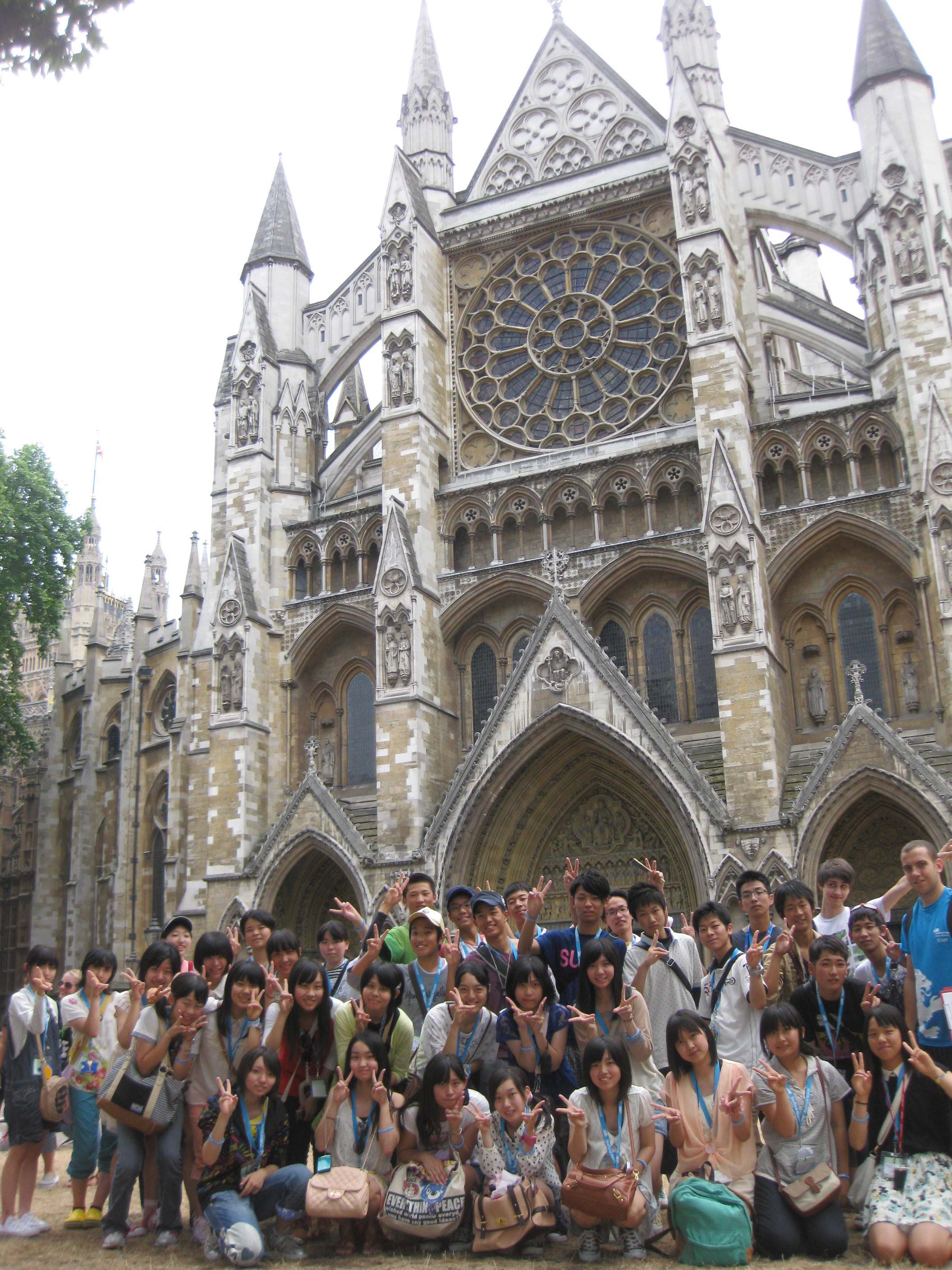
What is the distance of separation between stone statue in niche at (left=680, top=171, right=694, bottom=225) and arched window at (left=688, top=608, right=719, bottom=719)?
277 inches

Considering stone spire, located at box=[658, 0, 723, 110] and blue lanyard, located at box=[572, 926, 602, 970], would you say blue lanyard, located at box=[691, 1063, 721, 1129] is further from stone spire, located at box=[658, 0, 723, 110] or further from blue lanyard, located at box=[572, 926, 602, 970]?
stone spire, located at box=[658, 0, 723, 110]

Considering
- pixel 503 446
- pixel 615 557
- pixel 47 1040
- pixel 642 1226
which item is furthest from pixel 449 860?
pixel 642 1226

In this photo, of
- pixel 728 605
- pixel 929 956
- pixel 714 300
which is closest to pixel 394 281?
pixel 714 300

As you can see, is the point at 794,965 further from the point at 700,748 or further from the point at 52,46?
the point at 700,748

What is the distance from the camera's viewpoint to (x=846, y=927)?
801cm

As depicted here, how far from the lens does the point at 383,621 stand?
21.0 meters

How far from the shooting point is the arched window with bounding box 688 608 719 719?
19.8m

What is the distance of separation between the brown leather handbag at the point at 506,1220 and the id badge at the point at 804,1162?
57.5 inches

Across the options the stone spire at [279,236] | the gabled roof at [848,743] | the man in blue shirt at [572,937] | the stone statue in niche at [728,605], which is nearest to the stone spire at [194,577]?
the stone spire at [279,236]

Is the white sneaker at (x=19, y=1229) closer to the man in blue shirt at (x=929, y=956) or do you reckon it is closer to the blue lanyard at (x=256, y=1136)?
the blue lanyard at (x=256, y=1136)

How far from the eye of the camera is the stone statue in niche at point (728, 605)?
18188 mm

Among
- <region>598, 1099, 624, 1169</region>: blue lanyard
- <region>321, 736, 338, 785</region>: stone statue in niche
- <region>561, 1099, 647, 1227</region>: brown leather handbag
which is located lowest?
<region>561, 1099, 647, 1227</region>: brown leather handbag

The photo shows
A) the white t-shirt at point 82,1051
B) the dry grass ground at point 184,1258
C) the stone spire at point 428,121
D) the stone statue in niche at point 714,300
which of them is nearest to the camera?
the dry grass ground at point 184,1258

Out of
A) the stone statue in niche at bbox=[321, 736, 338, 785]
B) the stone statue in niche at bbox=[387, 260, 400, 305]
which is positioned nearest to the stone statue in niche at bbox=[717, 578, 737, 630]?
the stone statue in niche at bbox=[321, 736, 338, 785]
